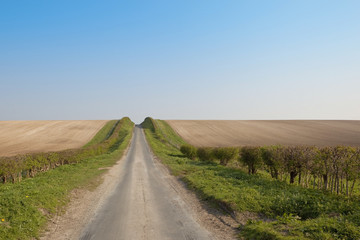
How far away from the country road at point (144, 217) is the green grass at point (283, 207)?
2217mm

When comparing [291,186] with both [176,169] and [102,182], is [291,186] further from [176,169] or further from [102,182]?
[102,182]

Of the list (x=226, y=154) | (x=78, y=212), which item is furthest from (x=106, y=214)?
(x=226, y=154)

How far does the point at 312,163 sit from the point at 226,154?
1284cm

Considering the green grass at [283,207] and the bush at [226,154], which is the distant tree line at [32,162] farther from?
the bush at [226,154]

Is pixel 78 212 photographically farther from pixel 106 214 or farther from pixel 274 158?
pixel 274 158

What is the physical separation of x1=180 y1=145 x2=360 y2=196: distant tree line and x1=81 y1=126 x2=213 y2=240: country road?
9.16 meters

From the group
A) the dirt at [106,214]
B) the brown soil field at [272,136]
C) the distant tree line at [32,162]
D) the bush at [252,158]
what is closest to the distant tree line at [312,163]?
the bush at [252,158]

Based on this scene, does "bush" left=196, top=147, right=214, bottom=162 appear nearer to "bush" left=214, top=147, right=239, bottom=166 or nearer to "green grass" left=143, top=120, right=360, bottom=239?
"bush" left=214, top=147, right=239, bottom=166

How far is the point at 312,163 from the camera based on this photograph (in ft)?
52.5

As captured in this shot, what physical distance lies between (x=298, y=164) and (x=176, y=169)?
12.8 meters

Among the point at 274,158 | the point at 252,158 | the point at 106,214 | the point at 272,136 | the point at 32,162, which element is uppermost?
the point at 274,158

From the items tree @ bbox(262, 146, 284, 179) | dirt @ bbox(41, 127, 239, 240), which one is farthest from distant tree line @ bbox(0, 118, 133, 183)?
tree @ bbox(262, 146, 284, 179)

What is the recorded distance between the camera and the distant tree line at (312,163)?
562 inches

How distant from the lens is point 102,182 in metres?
19.7
